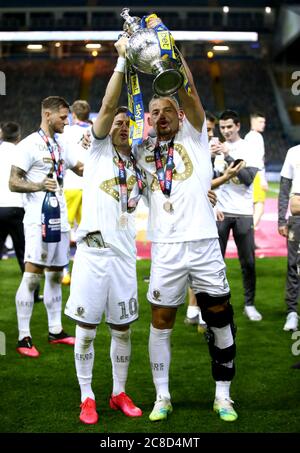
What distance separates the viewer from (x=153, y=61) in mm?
3854

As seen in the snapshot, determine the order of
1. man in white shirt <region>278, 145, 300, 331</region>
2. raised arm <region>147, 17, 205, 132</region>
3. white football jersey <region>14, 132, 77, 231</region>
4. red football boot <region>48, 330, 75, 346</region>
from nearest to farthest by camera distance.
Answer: raised arm <region>147, 17, 205, 132</region>
white football jersey <region>14, 132, 77, 231</region>
man in white shirt <region>278, 145, 300, 331</region>
red football boot <region>48, 330, 75, 346</region>

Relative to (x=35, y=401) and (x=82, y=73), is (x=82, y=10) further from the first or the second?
(x=35, y=401)

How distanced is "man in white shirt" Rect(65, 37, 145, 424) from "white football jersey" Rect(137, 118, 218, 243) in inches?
6.2

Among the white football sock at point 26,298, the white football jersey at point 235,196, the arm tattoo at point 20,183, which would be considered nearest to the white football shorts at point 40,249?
the white football sock at point 26,298

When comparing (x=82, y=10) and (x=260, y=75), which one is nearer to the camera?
(x=82, y=10)

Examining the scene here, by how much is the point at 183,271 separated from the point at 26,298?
2028mm

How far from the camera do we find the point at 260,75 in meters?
34.2

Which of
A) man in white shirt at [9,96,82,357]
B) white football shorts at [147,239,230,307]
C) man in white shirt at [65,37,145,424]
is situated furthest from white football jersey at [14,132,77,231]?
white football shorts at [147,239,230,307]

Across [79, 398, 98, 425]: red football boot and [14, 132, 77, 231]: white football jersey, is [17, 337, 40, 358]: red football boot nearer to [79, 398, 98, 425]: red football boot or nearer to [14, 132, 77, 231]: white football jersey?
[14, 132, 77, 231]: white football jersey

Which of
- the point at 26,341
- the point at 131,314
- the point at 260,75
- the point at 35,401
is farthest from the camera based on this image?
the point at 260,75

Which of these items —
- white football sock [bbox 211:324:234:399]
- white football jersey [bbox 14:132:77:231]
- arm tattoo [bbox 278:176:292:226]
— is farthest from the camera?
arm tattoo [bbox 278:176:292:226]

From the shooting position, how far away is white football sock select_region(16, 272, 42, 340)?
5.98 metres
